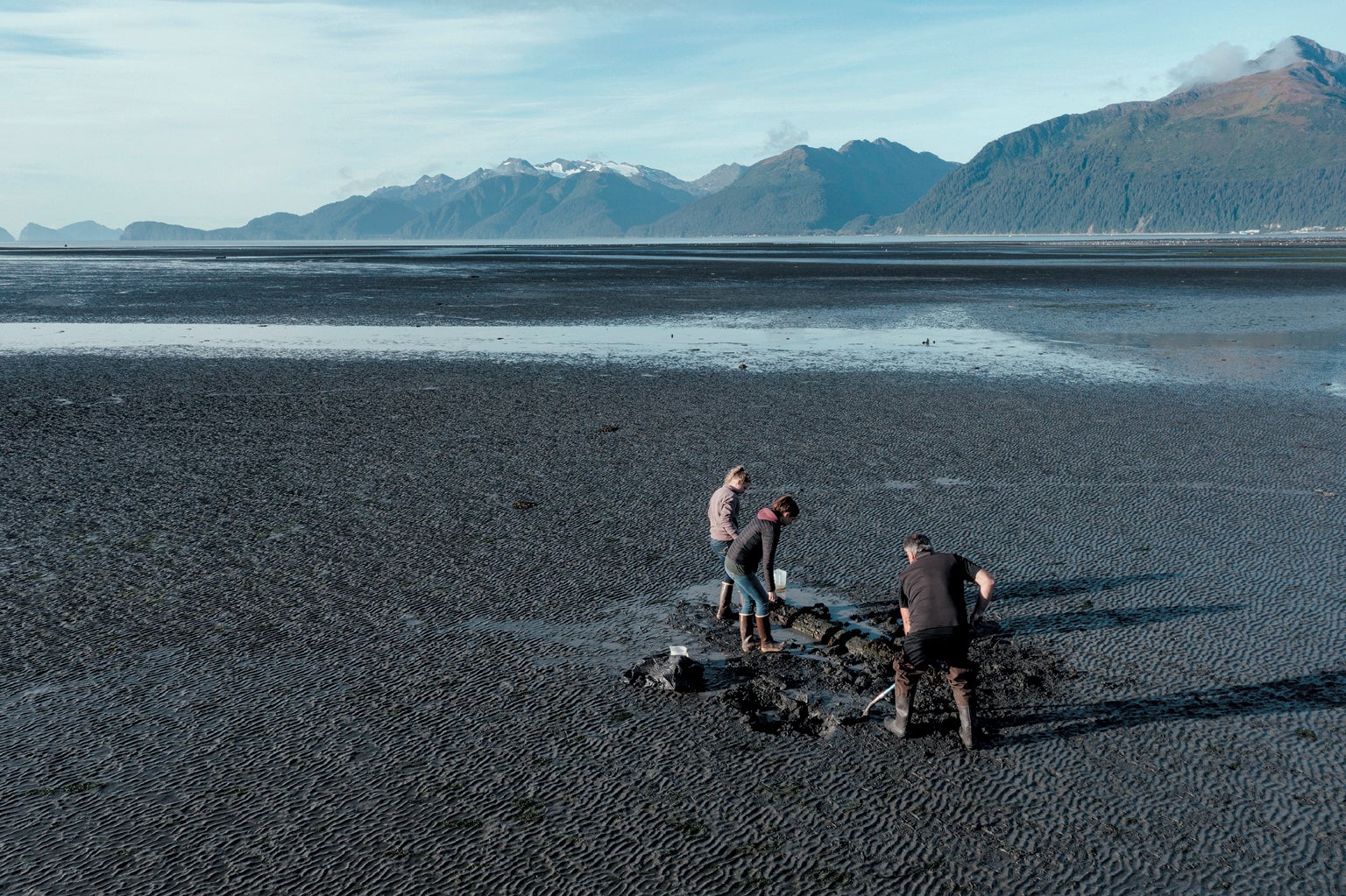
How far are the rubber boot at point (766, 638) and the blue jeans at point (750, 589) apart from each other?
0.05 metres

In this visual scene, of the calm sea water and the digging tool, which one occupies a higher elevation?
the calm sea water

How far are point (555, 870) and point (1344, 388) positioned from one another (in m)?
20.0

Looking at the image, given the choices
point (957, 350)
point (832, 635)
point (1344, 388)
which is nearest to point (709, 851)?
point (832, 635)

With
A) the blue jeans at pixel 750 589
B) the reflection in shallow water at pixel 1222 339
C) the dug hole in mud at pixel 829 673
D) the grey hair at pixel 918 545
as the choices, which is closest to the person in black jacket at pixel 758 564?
the blue jeans at pixel 750 589

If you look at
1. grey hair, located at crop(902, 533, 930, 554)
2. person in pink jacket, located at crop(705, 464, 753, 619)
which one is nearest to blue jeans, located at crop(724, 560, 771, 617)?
person in pink jacket, located at crop(705, 464, 753, 619)

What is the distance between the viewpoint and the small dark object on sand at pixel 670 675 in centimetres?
700

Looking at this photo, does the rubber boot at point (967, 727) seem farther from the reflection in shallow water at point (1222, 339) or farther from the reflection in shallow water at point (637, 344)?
the reflection in shallow water at point (1222, 339)

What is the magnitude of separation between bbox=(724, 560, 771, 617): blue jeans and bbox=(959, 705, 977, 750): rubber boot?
6.02 feet

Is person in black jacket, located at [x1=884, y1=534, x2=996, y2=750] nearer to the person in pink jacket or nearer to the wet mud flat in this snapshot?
the wet mud flat

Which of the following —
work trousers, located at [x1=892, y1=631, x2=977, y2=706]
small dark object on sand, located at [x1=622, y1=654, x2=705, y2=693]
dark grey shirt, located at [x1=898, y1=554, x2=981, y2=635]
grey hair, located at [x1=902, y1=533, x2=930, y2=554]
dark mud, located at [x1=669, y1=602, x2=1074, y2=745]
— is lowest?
dark mud, located at [x1=669, y1=602, x2=1074, y2=745]

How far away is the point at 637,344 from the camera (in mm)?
26844

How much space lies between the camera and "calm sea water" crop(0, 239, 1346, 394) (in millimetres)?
23953

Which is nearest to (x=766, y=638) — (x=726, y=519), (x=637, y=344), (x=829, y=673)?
(x=829, y=673)

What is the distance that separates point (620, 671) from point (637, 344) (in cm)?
2005
